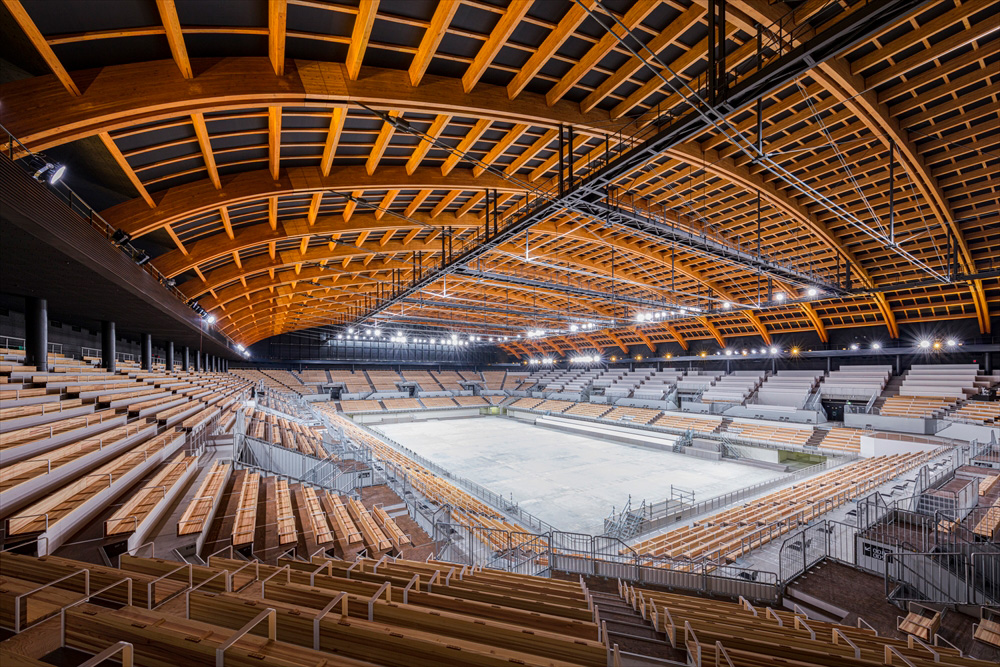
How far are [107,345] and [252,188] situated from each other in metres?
10.5

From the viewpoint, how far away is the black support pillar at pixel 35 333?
11164 mm

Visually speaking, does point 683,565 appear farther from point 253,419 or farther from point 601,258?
point 253,419


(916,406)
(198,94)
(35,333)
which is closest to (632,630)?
(198,94)

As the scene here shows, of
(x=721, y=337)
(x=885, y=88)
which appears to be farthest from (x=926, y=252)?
(x=721, y=337)

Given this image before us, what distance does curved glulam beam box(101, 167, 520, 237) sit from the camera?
964cm

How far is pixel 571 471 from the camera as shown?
25266 millimetres

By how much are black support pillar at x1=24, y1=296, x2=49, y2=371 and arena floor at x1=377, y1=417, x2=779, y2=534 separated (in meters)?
17.3

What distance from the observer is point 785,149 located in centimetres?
1405

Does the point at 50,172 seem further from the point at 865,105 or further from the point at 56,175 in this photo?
the point at 865,105

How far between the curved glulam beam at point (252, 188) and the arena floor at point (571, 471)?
14.0m

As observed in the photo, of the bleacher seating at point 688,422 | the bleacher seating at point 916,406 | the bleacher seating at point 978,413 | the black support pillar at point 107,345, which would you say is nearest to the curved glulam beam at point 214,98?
the black support pillar at point 107,345

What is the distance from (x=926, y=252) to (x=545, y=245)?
Answer: 19.5 m

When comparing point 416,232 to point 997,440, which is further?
point 997,440

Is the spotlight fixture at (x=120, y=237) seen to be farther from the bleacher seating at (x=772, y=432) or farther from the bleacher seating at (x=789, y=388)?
the bleacher seating at (x=789, y=388)
